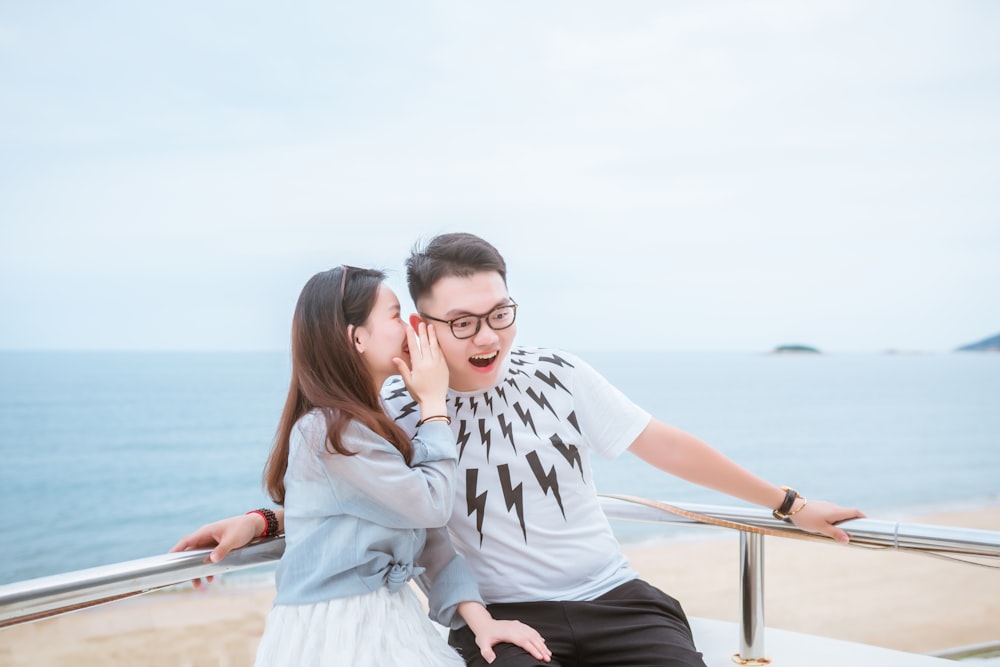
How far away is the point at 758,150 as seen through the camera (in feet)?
135

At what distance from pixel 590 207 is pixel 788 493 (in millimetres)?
44019

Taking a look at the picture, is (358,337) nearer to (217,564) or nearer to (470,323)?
(470,323)

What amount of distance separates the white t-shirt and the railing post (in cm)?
30

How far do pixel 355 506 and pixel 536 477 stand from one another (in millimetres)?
488

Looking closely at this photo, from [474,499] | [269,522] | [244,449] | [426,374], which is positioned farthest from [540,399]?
[244,449]

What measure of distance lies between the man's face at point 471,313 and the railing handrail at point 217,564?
1.61 ft

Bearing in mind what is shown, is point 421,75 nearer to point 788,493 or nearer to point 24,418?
point 24,418

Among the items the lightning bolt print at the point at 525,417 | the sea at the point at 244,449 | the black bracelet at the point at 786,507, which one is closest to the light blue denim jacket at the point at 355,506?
the lightning bolt print at the point at 525,417

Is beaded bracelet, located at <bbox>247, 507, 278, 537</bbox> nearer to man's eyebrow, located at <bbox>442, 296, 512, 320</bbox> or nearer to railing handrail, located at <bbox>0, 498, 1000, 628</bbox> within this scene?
railing handrail, located at <bbox>0, 498, 1000, 628</bbox>

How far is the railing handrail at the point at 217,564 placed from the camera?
130cm

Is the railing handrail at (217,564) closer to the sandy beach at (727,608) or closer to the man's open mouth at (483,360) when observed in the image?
the sandy beach at (727,608)

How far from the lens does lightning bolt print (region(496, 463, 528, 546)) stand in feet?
6.16

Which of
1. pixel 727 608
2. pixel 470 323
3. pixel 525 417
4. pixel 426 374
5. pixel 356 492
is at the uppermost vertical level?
pixel 470 323

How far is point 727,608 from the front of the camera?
2488 mm
